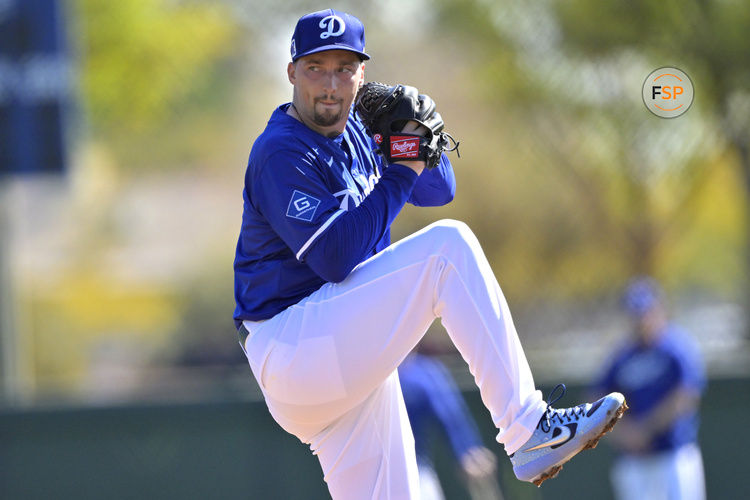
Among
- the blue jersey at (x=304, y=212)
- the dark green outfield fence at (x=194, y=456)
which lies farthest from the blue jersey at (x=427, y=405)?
the blue jersey at (x=304, y=212)

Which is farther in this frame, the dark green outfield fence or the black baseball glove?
the dark green outfield fence

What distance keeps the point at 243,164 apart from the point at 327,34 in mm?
10915

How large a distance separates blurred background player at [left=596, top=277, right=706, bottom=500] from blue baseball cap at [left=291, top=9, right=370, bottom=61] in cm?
437

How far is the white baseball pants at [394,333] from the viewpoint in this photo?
3043mm

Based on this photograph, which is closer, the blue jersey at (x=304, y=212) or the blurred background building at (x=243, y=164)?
the blue jersey at (x=304, y=212)

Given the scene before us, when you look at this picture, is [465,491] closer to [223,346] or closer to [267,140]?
[267,140]

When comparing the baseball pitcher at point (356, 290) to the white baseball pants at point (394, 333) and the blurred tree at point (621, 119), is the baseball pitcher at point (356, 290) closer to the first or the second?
the white baseball pants at point (394, 333)

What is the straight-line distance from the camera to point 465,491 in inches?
303

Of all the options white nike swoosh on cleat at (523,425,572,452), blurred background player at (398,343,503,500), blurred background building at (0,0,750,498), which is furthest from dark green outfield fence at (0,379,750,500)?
white nike swoosh on cleat at (523,425,572,452)

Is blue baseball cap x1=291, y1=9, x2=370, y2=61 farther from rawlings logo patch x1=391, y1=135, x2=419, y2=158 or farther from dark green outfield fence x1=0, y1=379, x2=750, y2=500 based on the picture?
dark green outfield fence x1=0, y1=379, x2=750, y2=500

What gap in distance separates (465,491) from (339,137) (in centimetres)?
480

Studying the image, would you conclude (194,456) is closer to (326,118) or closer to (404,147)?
(326,118)

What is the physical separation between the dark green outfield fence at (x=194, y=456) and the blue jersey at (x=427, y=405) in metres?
0.92

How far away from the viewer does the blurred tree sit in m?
9.62
